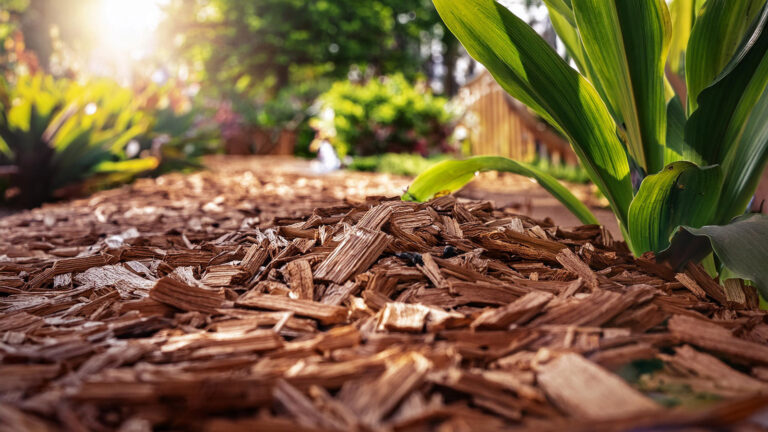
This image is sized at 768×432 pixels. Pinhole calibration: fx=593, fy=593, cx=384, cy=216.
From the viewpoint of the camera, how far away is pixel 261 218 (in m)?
2.38

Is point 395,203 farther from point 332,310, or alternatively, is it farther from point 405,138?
point 405,138

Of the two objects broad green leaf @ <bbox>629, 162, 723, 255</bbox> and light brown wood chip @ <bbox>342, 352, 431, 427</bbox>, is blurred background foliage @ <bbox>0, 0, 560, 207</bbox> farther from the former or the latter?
light brown wood chip @ <bbox>342, 352, 431, 427</bbox>

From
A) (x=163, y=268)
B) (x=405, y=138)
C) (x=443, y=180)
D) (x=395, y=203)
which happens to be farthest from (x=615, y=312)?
(x=405, y=138)

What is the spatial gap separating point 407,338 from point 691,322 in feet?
1.88

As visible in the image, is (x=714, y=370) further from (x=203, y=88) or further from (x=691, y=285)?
(x=203, y=88)

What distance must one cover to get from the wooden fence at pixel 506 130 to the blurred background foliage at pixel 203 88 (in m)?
0.57

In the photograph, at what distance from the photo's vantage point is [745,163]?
1708 millimetres

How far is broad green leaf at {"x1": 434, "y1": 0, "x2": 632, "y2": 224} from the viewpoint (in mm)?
1729

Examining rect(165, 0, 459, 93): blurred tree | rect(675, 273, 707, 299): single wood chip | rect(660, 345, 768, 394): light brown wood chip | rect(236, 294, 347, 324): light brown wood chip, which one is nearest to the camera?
rect(660, 345, 768, 394): light brown wood chip

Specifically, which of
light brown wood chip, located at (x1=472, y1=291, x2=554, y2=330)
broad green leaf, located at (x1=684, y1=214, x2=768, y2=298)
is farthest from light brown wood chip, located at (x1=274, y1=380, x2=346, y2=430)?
broad green leaf, located at (x1=684, y1=214, x2=768, y2=298)

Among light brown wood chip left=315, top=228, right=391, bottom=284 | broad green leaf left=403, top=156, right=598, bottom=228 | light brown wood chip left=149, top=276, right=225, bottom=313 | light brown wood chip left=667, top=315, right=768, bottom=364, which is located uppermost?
broad green leaf left=403, top=156, right=598, bottom=228

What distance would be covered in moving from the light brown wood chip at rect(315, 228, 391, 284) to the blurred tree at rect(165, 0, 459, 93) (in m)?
13.6

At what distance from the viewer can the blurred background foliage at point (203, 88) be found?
4.05m

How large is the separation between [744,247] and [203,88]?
17.6 metres
